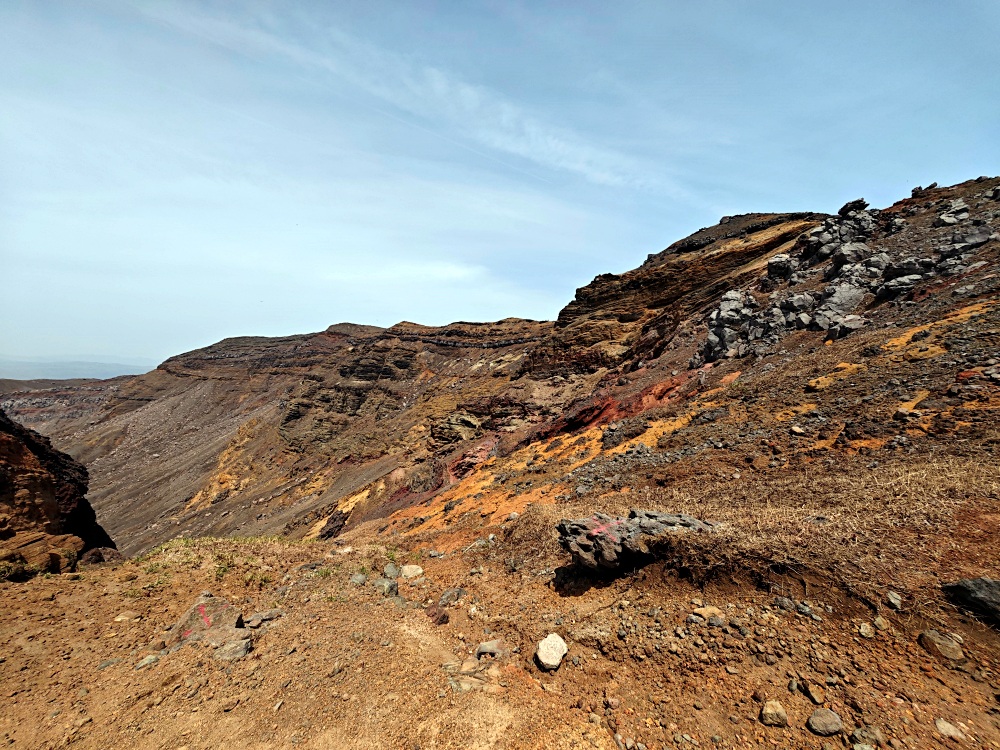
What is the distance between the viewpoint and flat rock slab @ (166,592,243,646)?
6.73m

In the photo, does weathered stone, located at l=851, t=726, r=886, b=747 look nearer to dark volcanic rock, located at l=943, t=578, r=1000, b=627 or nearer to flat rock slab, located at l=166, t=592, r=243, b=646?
dark volcanic rock, located at l=943, t=578, r=1000, b=627

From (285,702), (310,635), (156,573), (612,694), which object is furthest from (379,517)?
(612,694)

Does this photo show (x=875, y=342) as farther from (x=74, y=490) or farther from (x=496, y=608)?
(x=74, y=490)

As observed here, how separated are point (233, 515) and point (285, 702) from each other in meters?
37.3

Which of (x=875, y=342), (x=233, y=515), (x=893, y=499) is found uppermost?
(x=875, y=342)

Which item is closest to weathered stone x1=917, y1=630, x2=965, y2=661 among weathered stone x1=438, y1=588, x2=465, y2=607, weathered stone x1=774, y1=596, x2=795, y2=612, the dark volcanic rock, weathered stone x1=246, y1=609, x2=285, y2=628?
the dark volcanic rock

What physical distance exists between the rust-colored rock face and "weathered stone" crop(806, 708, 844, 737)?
41.1ft

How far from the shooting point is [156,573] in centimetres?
856

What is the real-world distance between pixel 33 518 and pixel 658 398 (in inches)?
831

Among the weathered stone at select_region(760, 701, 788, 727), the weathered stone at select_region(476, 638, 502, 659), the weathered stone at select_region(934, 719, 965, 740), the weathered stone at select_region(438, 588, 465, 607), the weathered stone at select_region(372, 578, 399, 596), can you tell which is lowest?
the weathered stone at select_region(372, 578, 399, 596)

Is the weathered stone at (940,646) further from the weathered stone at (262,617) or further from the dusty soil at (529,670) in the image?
the weathered stone at (262,617)

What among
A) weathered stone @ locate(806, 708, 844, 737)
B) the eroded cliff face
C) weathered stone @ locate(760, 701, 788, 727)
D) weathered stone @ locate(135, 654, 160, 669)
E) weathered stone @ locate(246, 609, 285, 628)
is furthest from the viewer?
the eroded cliff face

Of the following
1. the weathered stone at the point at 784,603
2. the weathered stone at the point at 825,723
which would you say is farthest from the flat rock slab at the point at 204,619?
the weathered stone at the point at 784,603

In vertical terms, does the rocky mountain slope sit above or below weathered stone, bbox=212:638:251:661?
above
